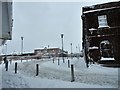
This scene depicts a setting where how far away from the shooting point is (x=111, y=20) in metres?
24.7

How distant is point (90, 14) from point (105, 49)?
15.0 feet

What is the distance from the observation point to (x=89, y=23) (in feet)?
84.9

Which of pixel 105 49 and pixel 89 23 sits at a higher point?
pixel 89 23

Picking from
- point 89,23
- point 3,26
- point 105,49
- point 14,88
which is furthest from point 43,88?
point 89,23

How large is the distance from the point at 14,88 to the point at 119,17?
58.4 feet

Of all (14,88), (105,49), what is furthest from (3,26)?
(105,49)

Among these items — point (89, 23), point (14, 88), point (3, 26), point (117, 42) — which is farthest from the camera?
point (89, 23)

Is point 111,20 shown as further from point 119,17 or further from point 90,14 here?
point 90,14

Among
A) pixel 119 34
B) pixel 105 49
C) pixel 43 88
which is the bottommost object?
pixel 43 88

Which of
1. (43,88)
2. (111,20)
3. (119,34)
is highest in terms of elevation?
(111,20)

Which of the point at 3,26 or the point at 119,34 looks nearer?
the point at 3,26

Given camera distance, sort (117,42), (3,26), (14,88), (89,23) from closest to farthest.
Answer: (3,26) → (14,88) → (117,42) → (89,23)

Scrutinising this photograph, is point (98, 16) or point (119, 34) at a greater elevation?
point (98, 16)

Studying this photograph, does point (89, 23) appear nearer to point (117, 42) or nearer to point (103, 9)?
A: point (103, 9)
